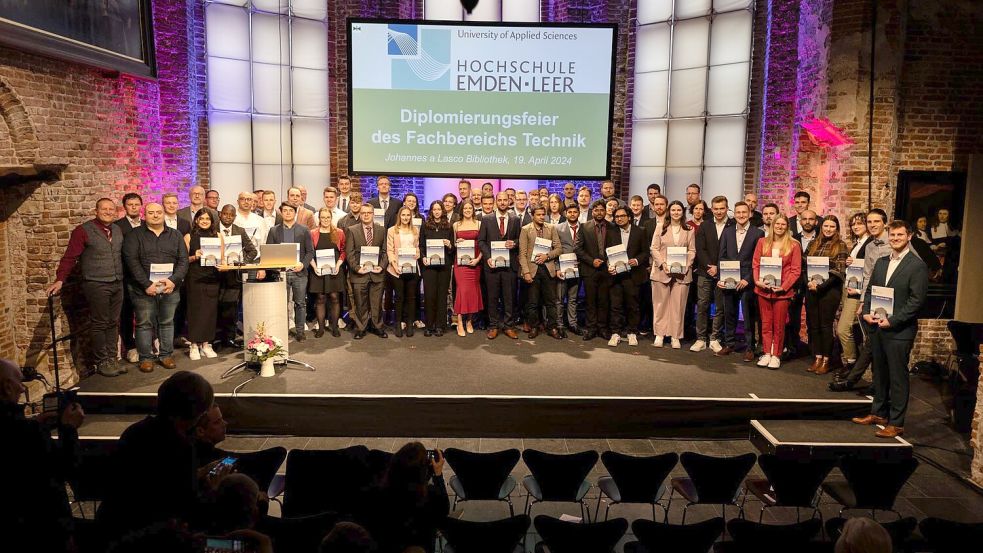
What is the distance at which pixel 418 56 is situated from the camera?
997 centimetres

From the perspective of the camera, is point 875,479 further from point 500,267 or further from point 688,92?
point 688,92

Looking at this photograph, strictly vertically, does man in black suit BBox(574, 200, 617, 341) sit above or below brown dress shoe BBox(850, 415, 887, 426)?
above

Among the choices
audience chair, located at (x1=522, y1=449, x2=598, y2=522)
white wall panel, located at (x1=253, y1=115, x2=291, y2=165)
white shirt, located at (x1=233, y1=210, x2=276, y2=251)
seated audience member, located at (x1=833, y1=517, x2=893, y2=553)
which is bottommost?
audience chair, located at (x1=522, y1=449, x2=598, y2=522)

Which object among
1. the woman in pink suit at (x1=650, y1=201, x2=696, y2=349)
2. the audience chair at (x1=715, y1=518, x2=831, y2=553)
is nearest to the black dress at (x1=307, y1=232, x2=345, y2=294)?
the woman in pink suit at (x1=650, y1=201, x2=696, y2=349)

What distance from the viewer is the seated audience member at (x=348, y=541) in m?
2.56

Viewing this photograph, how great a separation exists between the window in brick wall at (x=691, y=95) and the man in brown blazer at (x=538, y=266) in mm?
4079

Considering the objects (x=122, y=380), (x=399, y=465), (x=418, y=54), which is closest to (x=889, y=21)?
(x=418, y=54)

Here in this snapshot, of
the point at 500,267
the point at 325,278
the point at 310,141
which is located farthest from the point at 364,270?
the point at 310,141

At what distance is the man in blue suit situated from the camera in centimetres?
822

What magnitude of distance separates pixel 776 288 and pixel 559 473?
450 cm

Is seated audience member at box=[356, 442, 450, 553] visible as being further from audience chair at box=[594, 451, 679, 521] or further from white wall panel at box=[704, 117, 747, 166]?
white wall panel at box=[704, 117, 747, 166]

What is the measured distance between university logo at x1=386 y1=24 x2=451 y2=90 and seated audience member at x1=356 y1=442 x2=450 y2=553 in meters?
7.67

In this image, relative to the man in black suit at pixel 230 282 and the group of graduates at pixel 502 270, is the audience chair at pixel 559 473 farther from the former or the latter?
the man in black suit at pixel 230 282

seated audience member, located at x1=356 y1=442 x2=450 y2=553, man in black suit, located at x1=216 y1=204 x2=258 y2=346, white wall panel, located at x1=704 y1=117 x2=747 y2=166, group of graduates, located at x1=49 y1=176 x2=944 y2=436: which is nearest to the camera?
seated audience member, located at x1=356 y1=442 x2=450 y2=553
